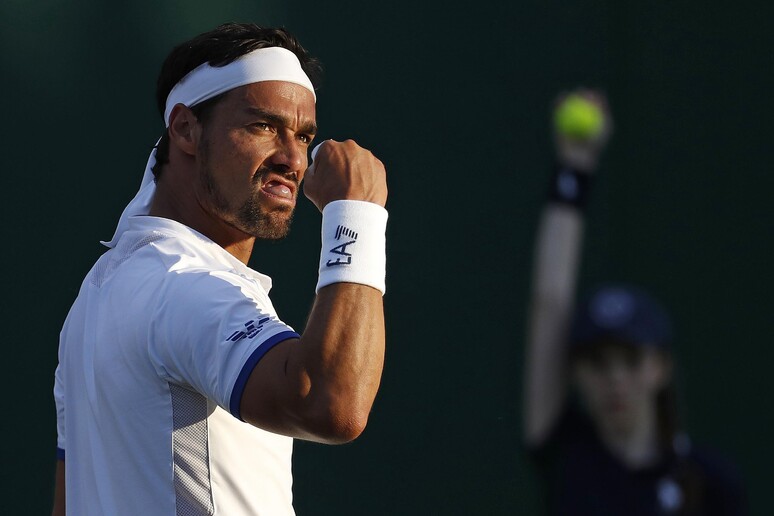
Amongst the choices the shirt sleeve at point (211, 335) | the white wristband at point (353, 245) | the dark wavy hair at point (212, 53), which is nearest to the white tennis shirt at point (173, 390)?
the shirt sleeve at point (211, 335)

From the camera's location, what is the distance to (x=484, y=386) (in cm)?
407

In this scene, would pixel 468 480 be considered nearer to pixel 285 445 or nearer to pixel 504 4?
pixel 504 4

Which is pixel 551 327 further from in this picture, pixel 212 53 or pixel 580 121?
pixel 212 53

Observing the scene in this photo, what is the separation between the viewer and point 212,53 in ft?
8.41

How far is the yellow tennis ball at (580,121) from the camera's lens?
6.66ft

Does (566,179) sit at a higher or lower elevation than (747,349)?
higher

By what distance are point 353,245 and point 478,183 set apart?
206 centimetres

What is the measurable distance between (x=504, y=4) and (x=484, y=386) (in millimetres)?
1293

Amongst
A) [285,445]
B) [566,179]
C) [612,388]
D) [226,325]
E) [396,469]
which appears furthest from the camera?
[396,469]

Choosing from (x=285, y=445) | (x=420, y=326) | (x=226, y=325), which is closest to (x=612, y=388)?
(x=226, y=325)

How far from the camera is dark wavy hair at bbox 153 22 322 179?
2525 millimetres

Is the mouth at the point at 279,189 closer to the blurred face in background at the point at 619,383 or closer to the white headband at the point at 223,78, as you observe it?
the white headband at the point at 223,78

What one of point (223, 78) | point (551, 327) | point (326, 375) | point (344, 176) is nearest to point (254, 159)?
point (223, 78)

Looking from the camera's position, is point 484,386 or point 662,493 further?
point 484,386
